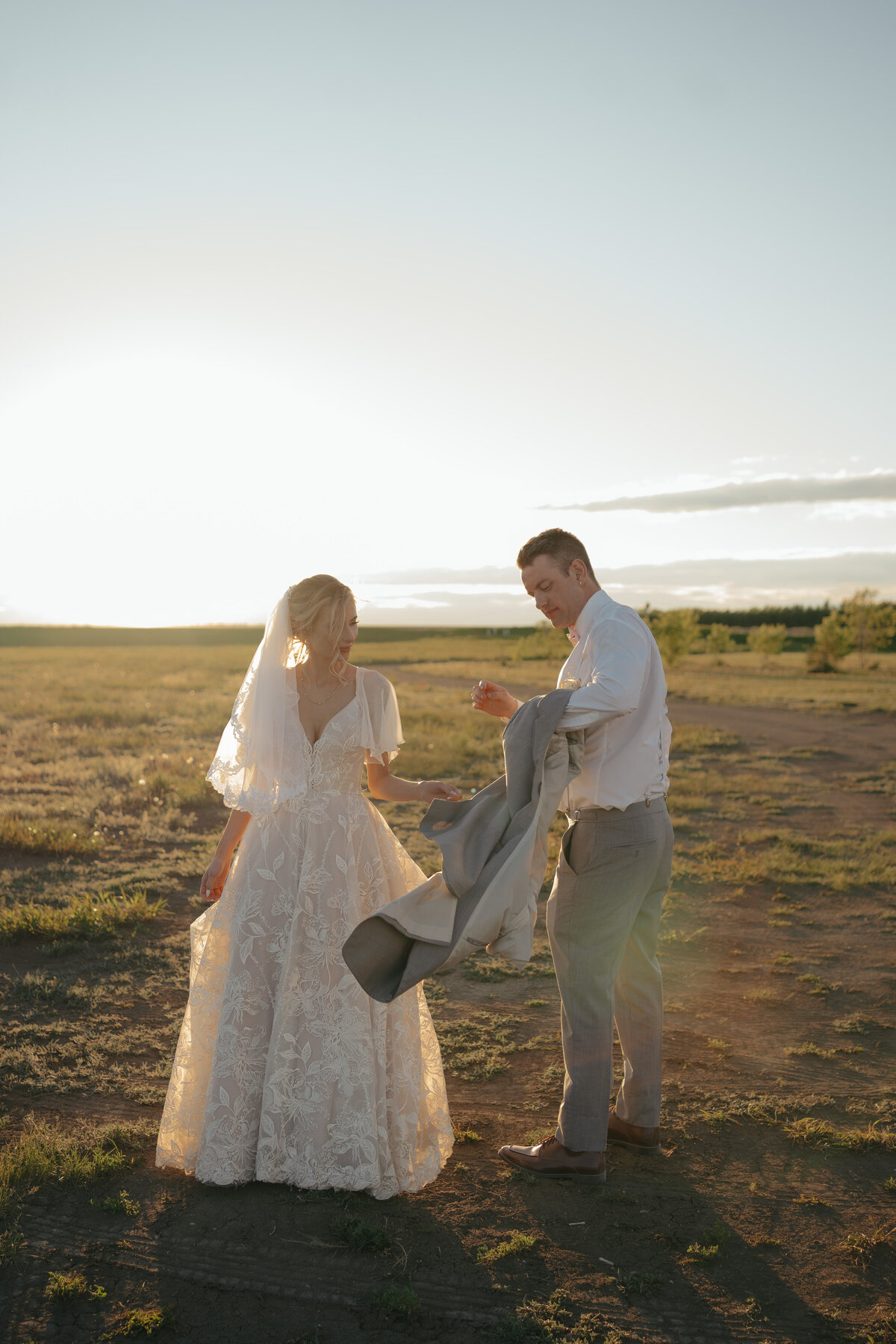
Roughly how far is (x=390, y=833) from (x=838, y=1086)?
286 centimetres

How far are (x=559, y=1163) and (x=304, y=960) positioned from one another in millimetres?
1399

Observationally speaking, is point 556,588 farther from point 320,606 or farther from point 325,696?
point 325,696

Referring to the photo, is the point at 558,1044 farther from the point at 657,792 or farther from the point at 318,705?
the point at 318,705

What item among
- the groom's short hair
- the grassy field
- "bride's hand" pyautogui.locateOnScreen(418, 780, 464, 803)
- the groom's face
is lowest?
the grassy field

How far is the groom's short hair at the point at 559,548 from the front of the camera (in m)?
3.63

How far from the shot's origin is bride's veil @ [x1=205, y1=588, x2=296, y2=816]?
3.71 meters

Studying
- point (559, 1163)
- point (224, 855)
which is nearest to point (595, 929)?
point (559, 1163)

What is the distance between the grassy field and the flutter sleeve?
5.97ft

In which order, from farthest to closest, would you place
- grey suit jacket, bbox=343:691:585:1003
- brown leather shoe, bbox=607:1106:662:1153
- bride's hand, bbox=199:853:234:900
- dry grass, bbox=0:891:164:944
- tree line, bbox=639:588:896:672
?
tree line, bbox=639:588:896:672, dry grass, bbox=0:891:164:944, brown leather shoe, bbox=607:1106:662:1153, bride's hand, bbox=199:853:234:900, grey suit jacket, bbox=343:691:585:1003

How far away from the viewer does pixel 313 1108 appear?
3.46 m

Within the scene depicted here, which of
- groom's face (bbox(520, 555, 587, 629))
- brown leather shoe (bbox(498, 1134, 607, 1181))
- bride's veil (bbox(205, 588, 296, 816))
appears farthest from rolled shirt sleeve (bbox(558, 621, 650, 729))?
brown leather shoe (bbox(498, 1134, 607, 1181))

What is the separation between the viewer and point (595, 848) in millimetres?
3592

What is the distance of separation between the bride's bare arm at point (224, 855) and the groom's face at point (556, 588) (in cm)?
158

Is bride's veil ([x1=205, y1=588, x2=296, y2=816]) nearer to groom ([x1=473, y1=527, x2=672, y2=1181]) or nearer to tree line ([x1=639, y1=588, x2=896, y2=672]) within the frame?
groom ([x1=473, y1=527, x2=672, y2=1181])
